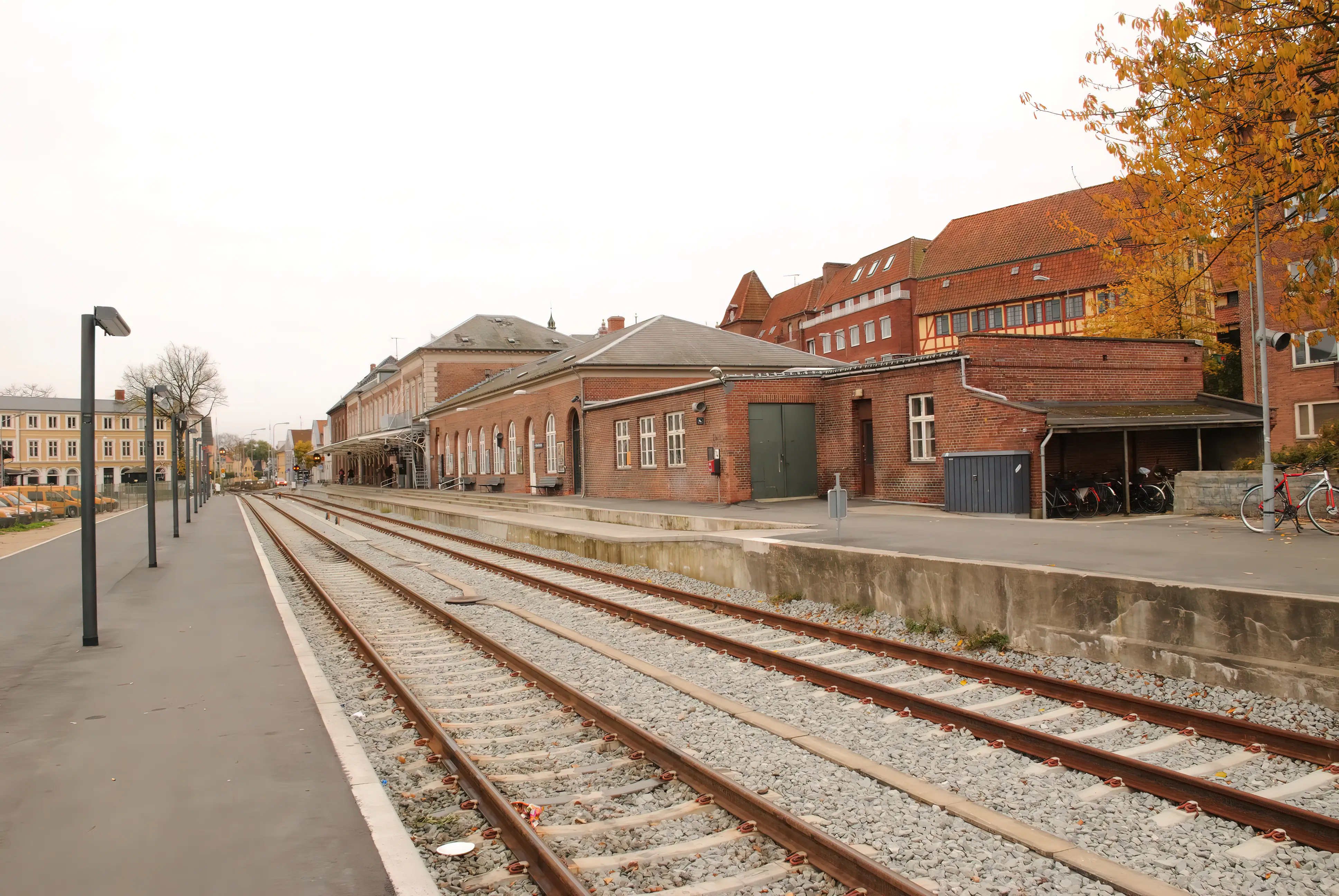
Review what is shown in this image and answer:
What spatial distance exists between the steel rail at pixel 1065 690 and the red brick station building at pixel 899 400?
780 cm

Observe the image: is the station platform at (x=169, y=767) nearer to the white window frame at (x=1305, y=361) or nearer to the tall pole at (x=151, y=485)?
the tall pole at (x=151, y=485)

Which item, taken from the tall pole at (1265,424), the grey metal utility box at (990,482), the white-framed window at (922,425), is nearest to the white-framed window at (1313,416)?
the white-framed window at (922,425)

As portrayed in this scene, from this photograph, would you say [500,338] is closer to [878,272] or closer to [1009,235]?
[878,272]

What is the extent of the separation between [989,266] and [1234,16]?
155 feet

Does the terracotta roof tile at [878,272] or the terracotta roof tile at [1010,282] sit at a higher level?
the terracotta roof tile at [878,272]

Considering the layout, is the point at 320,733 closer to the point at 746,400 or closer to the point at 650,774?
the point at 650,774

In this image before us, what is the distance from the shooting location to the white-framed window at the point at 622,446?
28.7 metres

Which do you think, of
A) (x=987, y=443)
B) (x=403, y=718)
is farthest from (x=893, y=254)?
(x=403, y=718)

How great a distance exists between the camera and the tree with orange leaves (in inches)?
370

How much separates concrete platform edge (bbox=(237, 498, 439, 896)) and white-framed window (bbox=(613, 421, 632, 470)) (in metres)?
20.4

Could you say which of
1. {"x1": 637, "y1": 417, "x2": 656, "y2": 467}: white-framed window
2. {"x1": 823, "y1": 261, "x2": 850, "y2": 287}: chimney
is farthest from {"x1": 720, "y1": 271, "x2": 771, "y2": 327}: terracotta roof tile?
{"x1": 637, "y1": 417, "x2": 656, "y2": 467}: white-framed window

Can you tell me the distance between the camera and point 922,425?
20.6 meters

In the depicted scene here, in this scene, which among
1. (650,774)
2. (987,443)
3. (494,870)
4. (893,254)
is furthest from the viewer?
(893,254)

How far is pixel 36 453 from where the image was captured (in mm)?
96250
